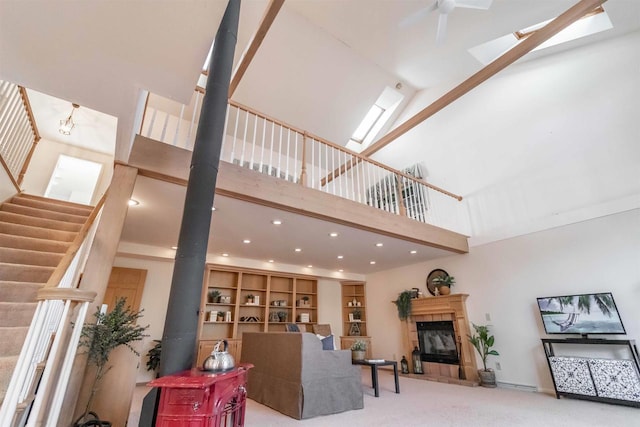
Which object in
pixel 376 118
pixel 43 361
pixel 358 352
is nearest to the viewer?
pixel 43 361

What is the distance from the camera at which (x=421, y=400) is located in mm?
3994

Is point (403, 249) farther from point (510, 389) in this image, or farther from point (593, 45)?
point (593, 45)

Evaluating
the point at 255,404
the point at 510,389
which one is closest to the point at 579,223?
the point at 510,389

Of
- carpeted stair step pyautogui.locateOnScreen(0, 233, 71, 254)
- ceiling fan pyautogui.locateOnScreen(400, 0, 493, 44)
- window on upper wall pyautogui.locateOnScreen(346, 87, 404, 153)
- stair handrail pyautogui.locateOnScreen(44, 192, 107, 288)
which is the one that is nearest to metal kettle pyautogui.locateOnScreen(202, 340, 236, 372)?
stair handrail pyautogui.locateOnScreen(44, 192, 107, 288)

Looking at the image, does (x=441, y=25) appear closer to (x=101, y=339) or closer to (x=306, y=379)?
(x=306, y=379)

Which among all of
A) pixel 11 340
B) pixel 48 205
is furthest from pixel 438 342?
→ pixel 48 205

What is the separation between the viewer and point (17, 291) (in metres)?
2.79

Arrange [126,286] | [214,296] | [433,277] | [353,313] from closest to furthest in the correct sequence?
[126,286]
[214,296]
[433,277]
[353,313]

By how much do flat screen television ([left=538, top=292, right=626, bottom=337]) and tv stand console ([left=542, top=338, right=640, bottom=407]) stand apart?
180 millimetres

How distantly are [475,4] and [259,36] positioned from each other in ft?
11.2

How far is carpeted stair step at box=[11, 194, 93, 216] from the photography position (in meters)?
4.27

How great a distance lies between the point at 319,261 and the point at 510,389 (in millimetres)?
4225

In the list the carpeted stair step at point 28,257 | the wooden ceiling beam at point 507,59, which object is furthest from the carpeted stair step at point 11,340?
the wooden ceiling beam at point 507,59

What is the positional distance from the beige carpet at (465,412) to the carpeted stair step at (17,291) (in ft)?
5.60
